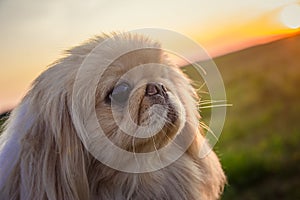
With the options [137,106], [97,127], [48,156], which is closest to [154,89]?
[137,106]

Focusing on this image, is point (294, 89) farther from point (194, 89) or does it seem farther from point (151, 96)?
point (151, 96)

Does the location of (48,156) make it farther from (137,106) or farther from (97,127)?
(137,106)

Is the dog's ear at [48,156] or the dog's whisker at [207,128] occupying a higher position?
the dog's ear at [48,156]

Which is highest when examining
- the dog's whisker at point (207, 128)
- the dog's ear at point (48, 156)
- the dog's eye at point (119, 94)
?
the dog's eye at point (119, 94)

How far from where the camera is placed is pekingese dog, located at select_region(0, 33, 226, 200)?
158 centimetres

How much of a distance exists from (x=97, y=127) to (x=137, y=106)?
0.42 feet

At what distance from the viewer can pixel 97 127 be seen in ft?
5.21

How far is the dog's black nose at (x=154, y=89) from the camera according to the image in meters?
1.58

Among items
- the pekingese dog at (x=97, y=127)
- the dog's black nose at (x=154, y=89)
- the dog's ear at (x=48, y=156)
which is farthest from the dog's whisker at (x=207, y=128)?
the dog's ear at (x=48, y=156)

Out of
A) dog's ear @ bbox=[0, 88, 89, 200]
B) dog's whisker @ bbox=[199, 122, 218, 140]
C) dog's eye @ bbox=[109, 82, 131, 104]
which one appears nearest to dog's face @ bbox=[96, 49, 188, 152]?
dog's eye @ bbox=[109, 82, 131, 104]

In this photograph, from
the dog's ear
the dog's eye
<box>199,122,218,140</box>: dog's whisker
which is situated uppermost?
the dog's eye

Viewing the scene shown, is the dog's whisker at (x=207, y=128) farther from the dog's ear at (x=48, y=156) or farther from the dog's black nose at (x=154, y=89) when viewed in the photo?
the dog's ear at (x=48, y=156)

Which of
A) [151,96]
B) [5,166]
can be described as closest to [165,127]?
[151,96]

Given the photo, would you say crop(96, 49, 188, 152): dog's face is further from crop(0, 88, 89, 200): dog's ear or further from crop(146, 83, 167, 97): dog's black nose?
crop(0, 88, 89, 200): dog's ear
